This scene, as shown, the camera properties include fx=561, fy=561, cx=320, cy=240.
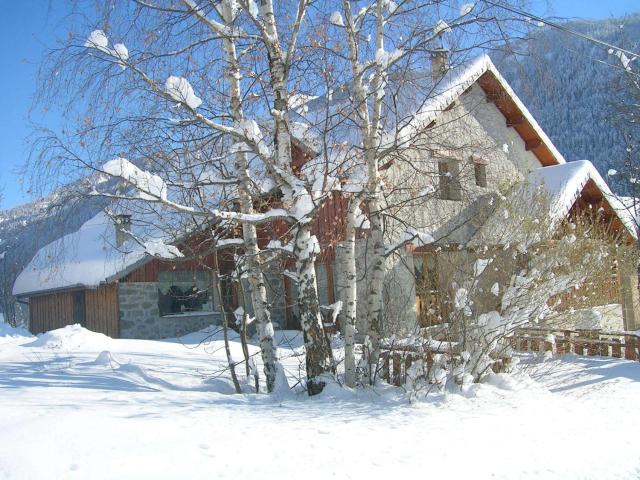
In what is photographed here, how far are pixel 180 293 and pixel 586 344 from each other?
33.9 feet

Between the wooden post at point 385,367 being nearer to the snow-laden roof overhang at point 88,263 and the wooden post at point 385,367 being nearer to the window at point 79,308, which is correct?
the snow-laden roof overhang at point 88,263

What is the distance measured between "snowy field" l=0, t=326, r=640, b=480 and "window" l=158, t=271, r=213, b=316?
737 cm

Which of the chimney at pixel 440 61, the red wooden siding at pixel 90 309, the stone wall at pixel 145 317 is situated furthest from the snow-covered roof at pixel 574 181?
the red wooden siding at pixel 90 309

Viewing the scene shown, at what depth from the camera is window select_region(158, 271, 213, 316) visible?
49.7 ft

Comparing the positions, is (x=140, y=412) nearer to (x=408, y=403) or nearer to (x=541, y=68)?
(x=408, y=403)

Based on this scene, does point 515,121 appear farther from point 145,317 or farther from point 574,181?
point 145,317

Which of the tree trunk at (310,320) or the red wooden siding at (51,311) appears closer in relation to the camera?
the tree trunk at (310,320)

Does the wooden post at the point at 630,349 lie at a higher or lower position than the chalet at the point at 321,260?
lower

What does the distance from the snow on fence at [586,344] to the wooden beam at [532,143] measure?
8318mm

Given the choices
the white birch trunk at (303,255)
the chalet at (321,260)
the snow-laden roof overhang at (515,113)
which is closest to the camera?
the white birch trunk at (303,255)

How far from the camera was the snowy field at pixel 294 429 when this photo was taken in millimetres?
3812

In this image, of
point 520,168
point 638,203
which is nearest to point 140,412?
point 520,168

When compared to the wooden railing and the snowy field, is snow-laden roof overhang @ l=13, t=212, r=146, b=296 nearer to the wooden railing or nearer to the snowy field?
the snowy field

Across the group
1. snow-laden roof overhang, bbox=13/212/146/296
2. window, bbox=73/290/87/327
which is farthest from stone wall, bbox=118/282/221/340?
window, bbox=73/290/87/327
